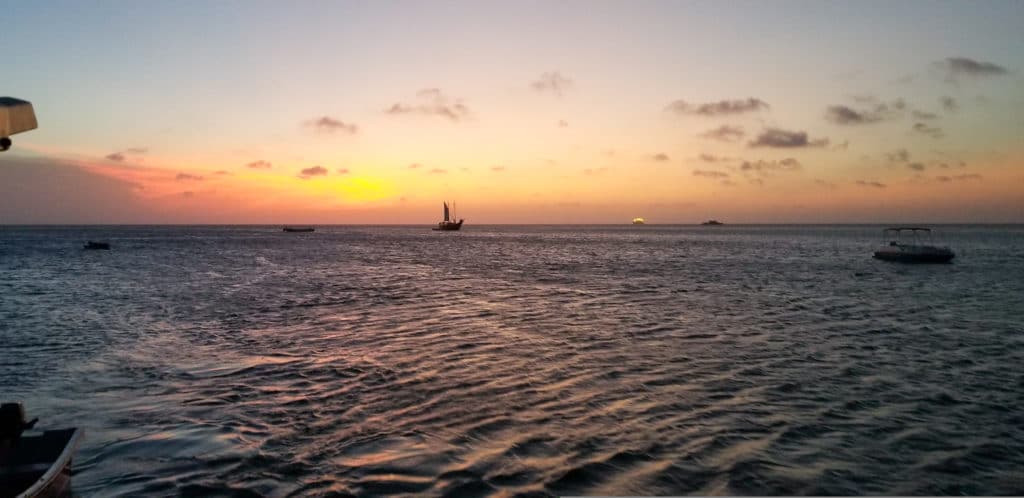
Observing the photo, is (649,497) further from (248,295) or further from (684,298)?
(248,295)

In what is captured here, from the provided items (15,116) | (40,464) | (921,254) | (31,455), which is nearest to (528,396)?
(40,464)

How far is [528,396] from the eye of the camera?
1309 cm

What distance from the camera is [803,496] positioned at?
827 cm

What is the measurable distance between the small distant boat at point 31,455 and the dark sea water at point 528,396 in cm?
106

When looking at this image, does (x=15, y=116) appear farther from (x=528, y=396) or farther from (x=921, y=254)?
(x=921, y=254)

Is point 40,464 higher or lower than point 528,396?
higher

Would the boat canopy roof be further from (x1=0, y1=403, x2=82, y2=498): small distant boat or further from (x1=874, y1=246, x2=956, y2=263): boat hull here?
(x1=874, y1=246, x2=956, y2=263): boat hull

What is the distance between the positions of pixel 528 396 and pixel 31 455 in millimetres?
8859

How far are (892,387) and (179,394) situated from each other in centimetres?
1770

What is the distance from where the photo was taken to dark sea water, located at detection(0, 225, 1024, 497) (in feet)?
29.3

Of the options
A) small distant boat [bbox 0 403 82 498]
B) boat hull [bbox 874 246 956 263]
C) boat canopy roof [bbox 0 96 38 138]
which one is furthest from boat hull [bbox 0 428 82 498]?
boat hull [bbox 874 246 956 263]

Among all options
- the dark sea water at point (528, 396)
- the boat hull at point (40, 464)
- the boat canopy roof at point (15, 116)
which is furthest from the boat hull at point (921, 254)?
the boat canopy roof at point (15, 116)

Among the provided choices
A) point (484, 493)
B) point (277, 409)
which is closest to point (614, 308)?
point (277, 409)

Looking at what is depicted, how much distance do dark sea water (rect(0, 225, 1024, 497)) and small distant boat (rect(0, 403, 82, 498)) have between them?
1057mm
